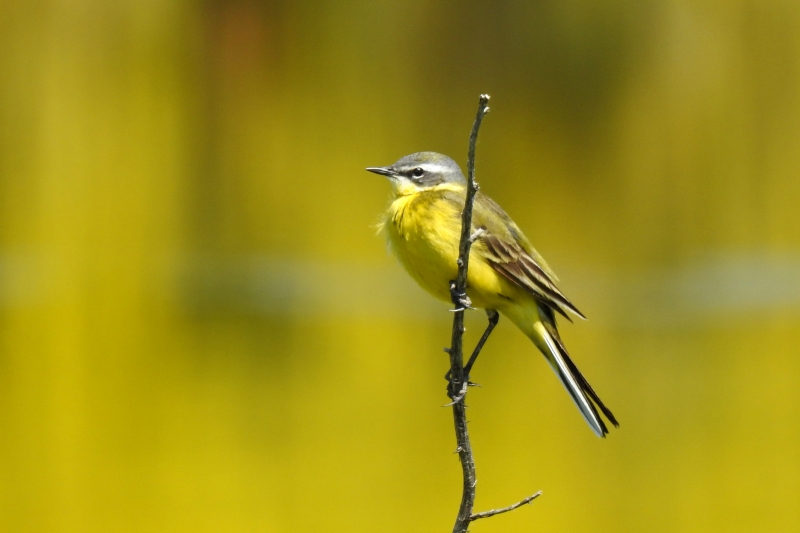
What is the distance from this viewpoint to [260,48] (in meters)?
6.05

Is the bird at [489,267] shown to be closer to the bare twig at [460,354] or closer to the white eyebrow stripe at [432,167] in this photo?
the white eyebrow stripe at [432,167]

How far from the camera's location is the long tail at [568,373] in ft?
12.7

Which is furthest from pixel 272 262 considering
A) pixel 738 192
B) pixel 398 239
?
pixel 738 192

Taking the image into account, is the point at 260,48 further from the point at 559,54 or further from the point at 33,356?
the point at 33,356

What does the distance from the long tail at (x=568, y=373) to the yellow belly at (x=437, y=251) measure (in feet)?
0.62

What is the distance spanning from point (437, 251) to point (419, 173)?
76cm

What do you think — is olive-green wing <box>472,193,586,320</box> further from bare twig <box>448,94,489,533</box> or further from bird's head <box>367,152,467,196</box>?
bare twig <box>448,94,489,533</box>

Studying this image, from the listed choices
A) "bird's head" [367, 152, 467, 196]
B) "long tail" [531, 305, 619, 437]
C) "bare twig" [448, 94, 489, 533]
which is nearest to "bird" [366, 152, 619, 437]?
"long tail" [531, 305, 619, 437]

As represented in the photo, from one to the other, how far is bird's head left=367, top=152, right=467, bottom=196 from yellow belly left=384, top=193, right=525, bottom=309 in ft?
0.88

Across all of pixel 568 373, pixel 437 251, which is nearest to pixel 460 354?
pixel 437 251

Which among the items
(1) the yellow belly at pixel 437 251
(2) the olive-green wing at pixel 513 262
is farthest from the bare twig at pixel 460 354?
(2) the olive-green wing at pixel 513 262

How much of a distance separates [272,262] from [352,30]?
5.24ft

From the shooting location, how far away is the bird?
3.99 meters

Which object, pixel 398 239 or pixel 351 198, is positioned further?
pixel 351 198
